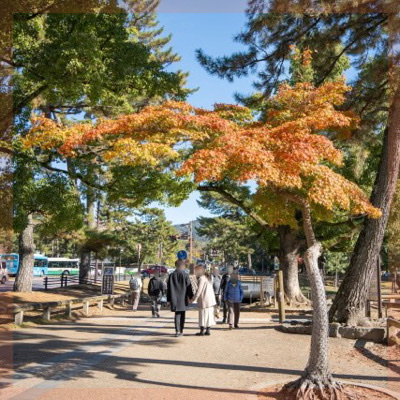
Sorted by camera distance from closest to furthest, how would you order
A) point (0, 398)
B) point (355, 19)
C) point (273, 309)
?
1. point (0, 398)
2. point (355, 19)
3. point (273, 309)

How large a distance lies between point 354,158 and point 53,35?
12.9 m

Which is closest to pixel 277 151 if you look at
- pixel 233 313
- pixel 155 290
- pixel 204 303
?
pixel 204 303

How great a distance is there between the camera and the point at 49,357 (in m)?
7.40

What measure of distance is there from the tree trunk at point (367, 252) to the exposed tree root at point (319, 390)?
16.1 ft

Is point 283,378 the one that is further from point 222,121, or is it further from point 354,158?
point 354,158

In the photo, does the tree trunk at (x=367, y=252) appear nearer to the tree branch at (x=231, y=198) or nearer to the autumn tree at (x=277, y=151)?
the autumn tree at (x=277, y=151)

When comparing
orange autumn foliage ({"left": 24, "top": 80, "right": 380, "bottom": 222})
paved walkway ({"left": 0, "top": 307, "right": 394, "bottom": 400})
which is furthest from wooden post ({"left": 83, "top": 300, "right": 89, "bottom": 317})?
orange autumn foliage ({"left": 24, "top": 80, "right": 380, "bottom": 222})

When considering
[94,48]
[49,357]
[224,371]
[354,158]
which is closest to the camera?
[224,371]

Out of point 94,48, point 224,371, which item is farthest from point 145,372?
point 94,48

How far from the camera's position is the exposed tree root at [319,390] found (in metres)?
4.88

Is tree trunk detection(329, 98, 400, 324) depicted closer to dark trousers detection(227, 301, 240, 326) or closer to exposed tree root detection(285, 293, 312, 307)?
dark trousers detection(227, 301, 240, 326)

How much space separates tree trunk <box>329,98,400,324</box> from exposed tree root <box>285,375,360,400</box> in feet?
16.1

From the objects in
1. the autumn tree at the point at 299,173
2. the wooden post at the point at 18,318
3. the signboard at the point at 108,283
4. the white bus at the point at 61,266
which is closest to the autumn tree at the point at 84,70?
the wooden post at the point at 18,318

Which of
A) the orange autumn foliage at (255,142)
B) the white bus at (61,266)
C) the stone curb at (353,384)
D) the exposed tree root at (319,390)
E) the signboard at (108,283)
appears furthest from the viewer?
the white bus at (61,266)
